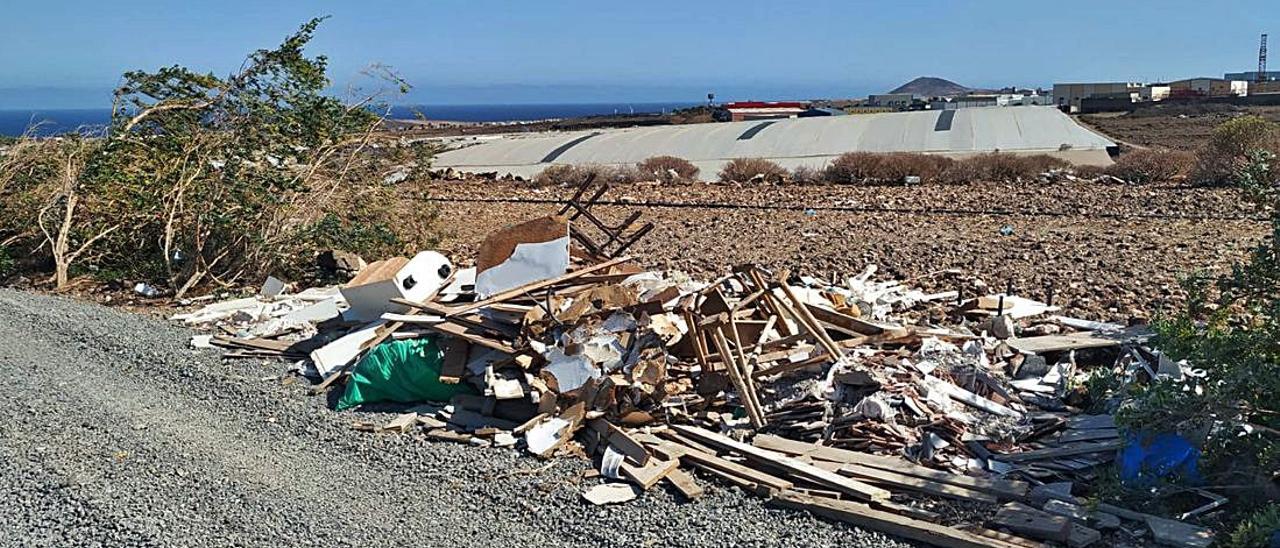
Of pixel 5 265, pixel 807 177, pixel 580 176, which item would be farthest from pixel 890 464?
pixel 580 176

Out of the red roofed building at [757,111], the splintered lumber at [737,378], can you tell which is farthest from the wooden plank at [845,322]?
the red roofed building at [757,111]

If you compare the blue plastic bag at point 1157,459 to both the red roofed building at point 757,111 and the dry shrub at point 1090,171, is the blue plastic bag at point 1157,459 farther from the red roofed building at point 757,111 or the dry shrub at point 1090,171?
the red roofed building at point 757,111

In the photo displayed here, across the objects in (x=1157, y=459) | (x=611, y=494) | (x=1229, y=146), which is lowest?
(x=611, y=494)

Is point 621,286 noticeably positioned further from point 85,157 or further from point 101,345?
point 85,157

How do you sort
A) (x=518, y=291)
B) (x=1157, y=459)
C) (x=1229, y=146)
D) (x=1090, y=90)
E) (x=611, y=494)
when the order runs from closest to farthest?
(x=1157, y=459) < (x=611, y=494) < (x=518, y=291) < (x=1229, y=146) < (x=1090, y=90)

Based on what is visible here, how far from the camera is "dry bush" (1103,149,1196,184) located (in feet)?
70.8

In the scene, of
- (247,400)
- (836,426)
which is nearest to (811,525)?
(836,426)

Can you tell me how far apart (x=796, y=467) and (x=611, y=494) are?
1056 millimetres

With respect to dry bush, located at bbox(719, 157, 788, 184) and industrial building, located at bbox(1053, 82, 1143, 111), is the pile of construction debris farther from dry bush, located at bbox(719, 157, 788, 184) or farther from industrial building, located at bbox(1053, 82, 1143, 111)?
industrial building, located at bbox(1053, 82, 1143, 111)

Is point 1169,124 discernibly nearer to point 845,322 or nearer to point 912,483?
point 845,322

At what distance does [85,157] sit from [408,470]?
895cm

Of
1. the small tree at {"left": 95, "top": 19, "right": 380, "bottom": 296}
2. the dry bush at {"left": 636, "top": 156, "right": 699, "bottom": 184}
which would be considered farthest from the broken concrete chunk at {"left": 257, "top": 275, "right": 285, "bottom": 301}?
the dry bush at {"left": 636, "top": 156, "right": 699, "bottom": 184}

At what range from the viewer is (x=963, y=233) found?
14648 millimetres

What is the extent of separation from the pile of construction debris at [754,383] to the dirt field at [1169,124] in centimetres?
3156
